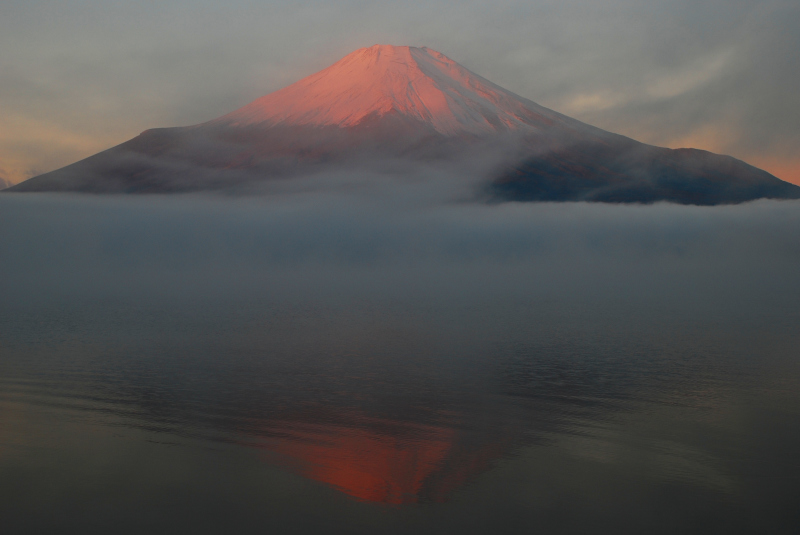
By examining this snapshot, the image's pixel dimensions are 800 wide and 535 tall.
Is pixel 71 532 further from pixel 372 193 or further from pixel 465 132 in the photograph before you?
pixel 372 193

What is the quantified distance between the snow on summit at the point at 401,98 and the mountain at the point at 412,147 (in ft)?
0.76

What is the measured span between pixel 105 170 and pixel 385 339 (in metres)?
127

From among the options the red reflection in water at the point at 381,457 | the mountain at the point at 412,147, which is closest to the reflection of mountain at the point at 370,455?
the red reflection in water at the point at 381,457

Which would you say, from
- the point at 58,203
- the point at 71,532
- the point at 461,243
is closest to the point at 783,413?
the point at 71,532

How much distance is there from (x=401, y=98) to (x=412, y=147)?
31.9 ft

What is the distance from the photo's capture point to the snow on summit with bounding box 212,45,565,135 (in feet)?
378

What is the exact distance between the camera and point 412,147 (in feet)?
384

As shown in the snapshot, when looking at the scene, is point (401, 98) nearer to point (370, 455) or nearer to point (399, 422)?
point (399, 422)

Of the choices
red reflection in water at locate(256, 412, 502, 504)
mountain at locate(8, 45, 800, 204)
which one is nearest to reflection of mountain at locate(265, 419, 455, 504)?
red reflection in water at locate(256, 412, 502, 504)

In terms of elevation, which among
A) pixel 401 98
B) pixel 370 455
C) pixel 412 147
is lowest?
pixel 370 455

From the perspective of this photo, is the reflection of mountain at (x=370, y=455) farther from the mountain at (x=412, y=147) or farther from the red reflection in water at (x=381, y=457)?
the mountain at (x=412, y=147)

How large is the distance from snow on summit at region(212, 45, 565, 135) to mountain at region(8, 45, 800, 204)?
233mm

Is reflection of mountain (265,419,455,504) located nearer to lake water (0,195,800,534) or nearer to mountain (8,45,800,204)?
lake water (0,195,800,534)

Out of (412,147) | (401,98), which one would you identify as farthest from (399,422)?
(401,98)
